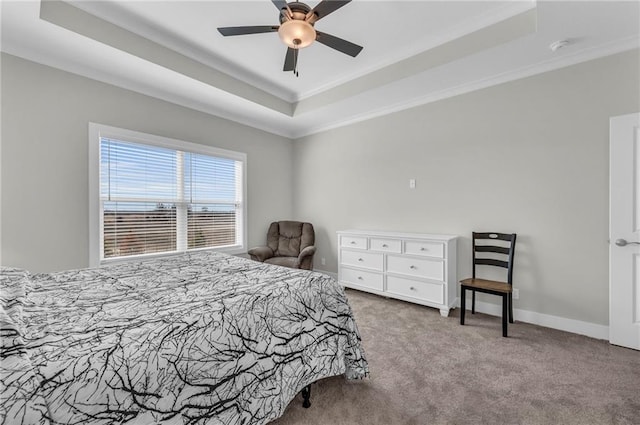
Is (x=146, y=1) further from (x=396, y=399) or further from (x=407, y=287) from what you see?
(x=407, y=287)

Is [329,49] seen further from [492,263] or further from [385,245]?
[492,263]

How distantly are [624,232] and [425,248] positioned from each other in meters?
1.66

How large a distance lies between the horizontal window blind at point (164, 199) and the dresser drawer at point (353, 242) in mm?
1707

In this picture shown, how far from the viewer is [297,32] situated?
6.34ft

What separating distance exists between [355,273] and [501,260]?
5.80 feet

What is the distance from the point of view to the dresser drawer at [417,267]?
315cm

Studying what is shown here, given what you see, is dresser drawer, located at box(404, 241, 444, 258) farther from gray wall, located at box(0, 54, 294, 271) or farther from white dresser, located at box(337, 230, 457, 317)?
gray wall, located at box(0, 54, 294, 271)

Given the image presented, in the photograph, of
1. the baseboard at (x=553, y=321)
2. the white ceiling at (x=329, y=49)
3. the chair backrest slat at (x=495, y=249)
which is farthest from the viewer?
the chair backrest slat at (x=495, y=249)

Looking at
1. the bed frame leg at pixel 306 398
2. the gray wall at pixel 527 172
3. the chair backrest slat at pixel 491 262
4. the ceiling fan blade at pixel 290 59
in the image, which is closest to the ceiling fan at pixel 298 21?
the ceiling fan blade at pixel 290 59

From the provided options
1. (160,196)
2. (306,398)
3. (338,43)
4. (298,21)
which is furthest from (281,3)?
(160,196)

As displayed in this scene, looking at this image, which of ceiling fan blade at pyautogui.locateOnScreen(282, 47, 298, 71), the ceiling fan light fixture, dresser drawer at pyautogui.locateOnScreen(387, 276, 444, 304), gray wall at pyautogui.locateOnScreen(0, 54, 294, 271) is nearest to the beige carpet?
dresser drawer at pyautogui.locateOnScreen(387, 276, 444, 304)

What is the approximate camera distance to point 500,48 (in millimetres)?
2490

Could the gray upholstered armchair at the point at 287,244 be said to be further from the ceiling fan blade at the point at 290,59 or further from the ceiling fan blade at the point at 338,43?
the ceiling fan blade at the point at 338,43

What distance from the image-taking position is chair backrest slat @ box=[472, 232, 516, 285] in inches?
113
